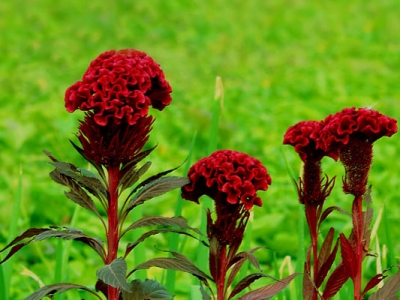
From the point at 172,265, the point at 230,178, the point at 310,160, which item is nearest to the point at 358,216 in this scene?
the point at 310,160

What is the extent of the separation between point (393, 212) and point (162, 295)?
2.26 meters

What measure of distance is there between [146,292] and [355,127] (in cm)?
53

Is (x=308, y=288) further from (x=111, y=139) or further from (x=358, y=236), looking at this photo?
(x=111, y=139)

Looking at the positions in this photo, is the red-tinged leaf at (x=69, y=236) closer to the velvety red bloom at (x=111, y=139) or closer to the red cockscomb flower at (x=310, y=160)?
the velvety red bloom at (x=111, y=139)

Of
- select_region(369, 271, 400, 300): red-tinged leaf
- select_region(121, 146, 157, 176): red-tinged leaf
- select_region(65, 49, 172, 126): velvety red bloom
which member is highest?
select_region(65, 49, 172, 126): velvety red bloom

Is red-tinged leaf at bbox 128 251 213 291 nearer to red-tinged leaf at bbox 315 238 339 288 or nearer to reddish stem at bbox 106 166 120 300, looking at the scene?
reddish stem at bbox 106 166 120 300

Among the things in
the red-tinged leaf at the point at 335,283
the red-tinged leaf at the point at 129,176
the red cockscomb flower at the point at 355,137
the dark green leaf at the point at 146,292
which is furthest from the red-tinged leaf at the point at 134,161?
the red-tinged leaf at the point at 335,283

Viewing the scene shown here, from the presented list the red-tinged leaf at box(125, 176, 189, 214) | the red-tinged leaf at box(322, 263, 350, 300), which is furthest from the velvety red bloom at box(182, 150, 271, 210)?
the red-tinged leaf at box(322, 263, 350, 300)

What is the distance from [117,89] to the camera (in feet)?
4.41

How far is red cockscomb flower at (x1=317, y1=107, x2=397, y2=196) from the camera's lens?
53.0 inches

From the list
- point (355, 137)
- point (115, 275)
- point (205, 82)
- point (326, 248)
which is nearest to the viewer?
point (115, 275)

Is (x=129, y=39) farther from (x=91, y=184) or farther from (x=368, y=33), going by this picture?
(x=91, y=184)

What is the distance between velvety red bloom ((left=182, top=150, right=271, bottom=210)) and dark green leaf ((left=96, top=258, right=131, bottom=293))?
22cm

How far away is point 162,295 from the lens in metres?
1.42
